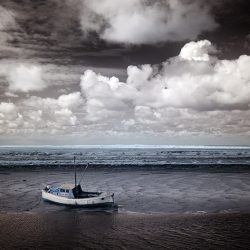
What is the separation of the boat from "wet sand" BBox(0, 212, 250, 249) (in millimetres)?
1975

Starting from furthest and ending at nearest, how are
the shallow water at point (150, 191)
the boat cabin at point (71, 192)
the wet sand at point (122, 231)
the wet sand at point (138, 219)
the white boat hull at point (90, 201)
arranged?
the boat cabin at point (71, 192), the shallow water at point (150, 191), the white boat hull at point (90, 201), the wet sand at point (138, 219), the wet sand at point (122, 231)

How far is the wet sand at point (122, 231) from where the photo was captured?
25.7 metres

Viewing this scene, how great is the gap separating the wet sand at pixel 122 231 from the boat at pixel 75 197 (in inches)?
77.8

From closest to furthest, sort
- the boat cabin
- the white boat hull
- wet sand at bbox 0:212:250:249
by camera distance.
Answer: wet sand at bbox 0:212:250:249
the white boat hull
the boat cabin

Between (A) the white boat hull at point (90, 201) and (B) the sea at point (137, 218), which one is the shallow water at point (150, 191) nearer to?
(B) the sea at point (137, 218)

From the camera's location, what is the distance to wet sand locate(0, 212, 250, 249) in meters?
25.7

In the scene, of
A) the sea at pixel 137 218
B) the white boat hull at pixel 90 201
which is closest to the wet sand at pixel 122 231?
the sea at pixel 137 218

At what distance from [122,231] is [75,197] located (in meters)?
12.6

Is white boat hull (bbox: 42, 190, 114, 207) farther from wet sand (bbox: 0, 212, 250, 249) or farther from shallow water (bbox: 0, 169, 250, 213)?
wet sand (bbox: 0, 212, 250, 249)

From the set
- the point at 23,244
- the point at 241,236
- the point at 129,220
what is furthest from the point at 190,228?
the point at 23,244

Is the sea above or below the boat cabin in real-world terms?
below

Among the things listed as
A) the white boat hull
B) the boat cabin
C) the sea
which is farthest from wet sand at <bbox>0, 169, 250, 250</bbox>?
the boat cabin

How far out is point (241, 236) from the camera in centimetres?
2708

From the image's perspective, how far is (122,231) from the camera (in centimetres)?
2964
